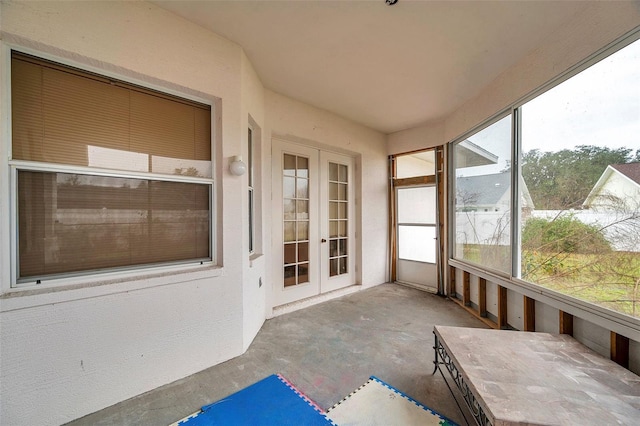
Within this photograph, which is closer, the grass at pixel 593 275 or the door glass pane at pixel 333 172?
the grass at pixel 593 275

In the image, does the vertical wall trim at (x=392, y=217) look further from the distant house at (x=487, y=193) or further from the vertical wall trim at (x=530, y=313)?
the vertical wall trim at (x=530, y=313)

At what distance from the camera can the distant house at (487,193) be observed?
262 cm

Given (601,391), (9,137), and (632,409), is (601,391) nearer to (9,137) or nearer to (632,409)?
(632,409)

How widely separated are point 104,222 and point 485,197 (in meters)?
3.91

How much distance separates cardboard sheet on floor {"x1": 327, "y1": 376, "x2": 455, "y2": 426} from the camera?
5.21 ft

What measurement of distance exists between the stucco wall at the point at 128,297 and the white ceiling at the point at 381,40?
0.32 metres

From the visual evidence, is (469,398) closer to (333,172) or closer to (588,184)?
(588,184)

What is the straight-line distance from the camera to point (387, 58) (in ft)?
8.00

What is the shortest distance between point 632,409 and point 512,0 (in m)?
2.59

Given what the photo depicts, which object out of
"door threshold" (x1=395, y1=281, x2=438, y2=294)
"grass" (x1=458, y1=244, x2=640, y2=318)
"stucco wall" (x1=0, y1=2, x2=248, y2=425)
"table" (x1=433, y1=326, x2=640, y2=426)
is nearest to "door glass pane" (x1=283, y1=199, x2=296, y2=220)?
"stucco wall" (x1=0, y1=2, x2=248, y2=425)

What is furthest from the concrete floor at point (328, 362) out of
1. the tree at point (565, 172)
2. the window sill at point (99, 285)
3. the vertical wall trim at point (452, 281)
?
the tree at point (565, 172)

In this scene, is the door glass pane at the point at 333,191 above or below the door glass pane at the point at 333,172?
below

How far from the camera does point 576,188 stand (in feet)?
6.30

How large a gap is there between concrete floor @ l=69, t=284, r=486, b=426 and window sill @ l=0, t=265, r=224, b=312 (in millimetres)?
813
